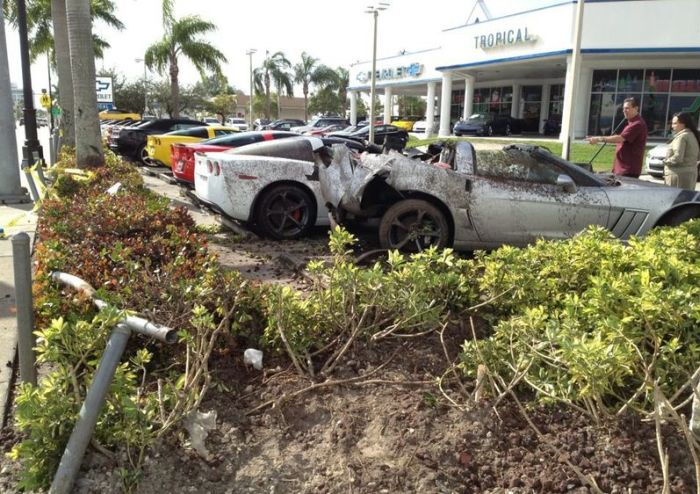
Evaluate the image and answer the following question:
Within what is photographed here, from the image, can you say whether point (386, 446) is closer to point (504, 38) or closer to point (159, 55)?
point (504, 38)

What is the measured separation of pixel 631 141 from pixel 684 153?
26.0 inches

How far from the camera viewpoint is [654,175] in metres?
15.1

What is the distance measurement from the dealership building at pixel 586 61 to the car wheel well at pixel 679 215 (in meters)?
15.9

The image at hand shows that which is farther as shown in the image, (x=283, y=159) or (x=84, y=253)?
(x=283, y=159)

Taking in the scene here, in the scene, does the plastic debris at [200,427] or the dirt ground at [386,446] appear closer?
the dirt ground at [386,446]

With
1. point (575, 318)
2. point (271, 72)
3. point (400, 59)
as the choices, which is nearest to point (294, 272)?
point (575, 318)

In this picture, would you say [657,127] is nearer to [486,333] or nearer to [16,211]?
[16,211]

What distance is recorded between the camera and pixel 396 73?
45.1 metres

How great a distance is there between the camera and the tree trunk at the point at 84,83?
32.8ft

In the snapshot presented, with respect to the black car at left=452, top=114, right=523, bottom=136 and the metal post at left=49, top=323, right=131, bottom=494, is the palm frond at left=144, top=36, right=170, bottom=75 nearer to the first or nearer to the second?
the black car at left=452, top=114, right=523, bottom=136

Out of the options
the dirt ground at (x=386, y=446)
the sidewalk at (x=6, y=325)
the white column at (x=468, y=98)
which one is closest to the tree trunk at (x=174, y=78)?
the white column at (x=468, y=98)

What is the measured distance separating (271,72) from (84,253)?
62210mm

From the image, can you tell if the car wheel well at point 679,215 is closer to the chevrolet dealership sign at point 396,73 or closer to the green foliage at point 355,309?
the green foliage at point 355,309

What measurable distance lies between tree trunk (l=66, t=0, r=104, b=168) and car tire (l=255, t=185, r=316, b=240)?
13.8ft
